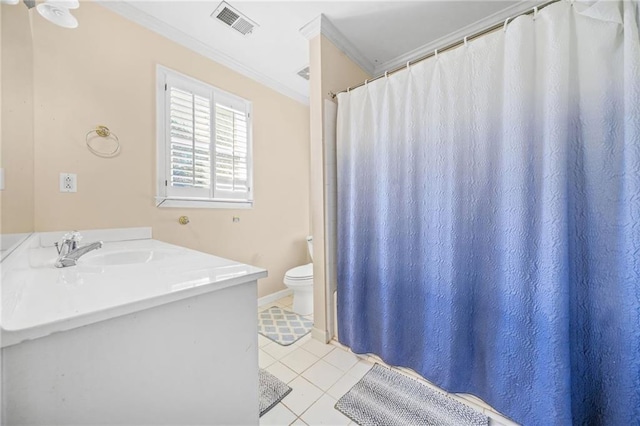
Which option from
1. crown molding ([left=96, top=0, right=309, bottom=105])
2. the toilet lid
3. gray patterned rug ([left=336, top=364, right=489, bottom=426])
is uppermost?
crown molding ([left=96, top=0, right=309, bottom=105])

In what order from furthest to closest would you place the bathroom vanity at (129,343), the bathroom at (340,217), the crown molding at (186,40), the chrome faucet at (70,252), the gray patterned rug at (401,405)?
the crown molding at (186,40), the gray patterned rug at (401,405), the chrome faucet at (70,252), the bathroom at (340,217), the bathroom vanity at (129,343)

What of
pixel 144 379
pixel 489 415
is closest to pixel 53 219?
pixel 144 379

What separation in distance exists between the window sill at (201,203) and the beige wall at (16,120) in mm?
629

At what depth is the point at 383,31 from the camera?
1.86m

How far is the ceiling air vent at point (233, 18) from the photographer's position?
1.62 metres

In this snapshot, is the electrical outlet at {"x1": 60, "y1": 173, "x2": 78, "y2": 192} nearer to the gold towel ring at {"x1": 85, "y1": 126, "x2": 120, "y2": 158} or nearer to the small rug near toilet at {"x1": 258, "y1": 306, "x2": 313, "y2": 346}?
the gold towel ring at {"x1": 85, "y1": 126, "x2": 120, "y2": 158}

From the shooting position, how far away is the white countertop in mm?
446

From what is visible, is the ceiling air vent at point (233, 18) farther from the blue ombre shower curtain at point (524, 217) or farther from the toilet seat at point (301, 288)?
the toilet seat at point (301, 288)

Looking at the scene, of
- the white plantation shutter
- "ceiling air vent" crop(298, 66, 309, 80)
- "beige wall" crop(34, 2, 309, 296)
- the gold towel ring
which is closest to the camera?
"beige wall" crop(34, 2, 309, 296)

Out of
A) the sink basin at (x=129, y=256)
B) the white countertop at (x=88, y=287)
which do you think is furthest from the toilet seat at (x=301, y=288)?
the white countertop at (x=88, y=287)

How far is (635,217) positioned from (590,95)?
1.61 ft

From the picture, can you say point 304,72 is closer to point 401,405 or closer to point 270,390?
point 270,390

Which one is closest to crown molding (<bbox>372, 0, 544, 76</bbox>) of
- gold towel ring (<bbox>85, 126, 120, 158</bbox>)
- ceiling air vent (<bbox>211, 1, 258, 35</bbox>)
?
ceiling air vent (<bbox>211, 1, 258, 35</bbox>)

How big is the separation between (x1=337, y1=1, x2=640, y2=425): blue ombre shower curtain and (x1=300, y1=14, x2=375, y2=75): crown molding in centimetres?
74
